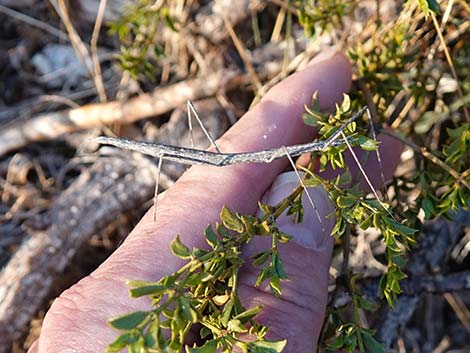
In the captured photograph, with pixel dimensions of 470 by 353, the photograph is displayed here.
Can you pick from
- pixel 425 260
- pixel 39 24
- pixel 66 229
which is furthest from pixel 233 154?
pixel 39 24

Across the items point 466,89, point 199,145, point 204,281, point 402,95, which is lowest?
point 199,145

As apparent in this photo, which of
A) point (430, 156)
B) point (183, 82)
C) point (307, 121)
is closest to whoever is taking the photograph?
point (307, 121)

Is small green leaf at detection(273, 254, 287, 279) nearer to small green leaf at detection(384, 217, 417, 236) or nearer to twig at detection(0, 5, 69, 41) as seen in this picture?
small green leaf at detection(384, 217, 417, 236)

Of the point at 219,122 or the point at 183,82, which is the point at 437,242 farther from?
the point at 183,82

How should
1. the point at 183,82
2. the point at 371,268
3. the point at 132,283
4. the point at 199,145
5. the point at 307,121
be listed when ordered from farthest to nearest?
1. the point at 183,82
2. the point at 199,145
3. the point at 371,268
4. the point at 307,121
5. the point at 132,283

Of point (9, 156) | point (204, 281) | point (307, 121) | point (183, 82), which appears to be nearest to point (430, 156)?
point (307, 121)

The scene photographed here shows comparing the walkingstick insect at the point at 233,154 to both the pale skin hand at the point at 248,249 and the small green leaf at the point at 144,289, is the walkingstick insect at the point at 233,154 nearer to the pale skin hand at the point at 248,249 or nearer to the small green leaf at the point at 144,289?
the pale skin hand at the point at 248,249
